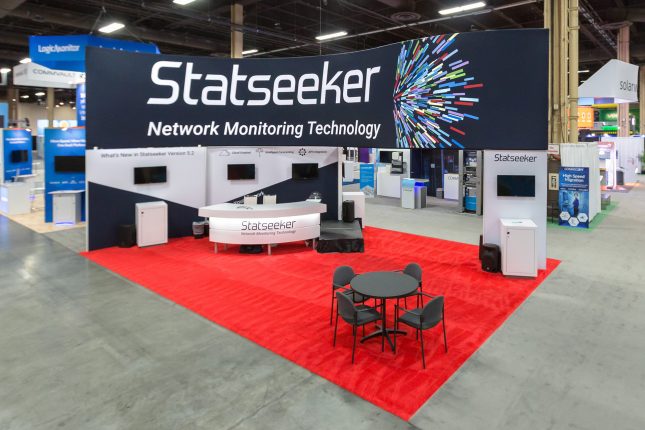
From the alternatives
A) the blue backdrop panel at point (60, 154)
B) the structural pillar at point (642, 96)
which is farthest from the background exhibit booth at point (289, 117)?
the structural pillar at point (642, 96)

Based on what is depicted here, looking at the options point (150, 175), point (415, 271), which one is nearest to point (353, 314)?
point (415, 271)

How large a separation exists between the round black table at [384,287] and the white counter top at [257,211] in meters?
3.47

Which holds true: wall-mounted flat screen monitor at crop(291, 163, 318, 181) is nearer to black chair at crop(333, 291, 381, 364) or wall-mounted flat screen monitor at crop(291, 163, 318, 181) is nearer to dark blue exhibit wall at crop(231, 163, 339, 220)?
dark blue exhibit wall at crop(231, 163, 339, 220)

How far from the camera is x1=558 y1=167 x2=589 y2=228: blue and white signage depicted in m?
9.91

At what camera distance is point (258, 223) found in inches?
315

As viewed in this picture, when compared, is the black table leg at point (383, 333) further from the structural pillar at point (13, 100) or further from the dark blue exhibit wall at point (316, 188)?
the structural pillar at point (13, 100)

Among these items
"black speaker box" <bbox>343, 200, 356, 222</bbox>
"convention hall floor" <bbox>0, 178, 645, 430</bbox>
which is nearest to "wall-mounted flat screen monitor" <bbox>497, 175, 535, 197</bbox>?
"convention hall floor" <bbox>0, 178, 645, 430</bbox>

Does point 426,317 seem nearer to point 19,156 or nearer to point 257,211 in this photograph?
point 257,211

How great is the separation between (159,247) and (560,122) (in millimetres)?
9760

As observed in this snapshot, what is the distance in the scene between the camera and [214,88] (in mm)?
8992

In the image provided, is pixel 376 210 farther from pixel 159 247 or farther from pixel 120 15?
pixel 120 15

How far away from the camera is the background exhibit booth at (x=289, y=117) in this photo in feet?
21.1

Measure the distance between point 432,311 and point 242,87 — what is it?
21.4 ft

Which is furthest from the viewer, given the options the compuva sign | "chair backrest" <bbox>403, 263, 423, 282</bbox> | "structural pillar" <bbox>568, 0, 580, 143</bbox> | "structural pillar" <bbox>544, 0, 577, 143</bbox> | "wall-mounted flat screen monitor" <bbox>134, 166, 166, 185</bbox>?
"structural pillar" <bbox>544, 0, 577, 143</bbox>
